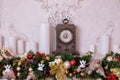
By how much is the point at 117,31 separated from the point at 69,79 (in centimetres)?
76

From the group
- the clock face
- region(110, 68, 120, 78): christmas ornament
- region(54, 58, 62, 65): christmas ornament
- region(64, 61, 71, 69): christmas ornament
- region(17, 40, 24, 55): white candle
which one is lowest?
region(110, 68, 120, 78): christmas ornament

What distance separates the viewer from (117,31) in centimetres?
237

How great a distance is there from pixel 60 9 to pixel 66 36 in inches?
11.3

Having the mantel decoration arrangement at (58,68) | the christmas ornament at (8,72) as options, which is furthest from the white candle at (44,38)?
the christmas ornament at (8,72)

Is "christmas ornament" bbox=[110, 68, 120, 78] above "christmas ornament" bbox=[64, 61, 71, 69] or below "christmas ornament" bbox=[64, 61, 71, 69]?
below

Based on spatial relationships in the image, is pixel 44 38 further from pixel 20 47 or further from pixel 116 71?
pixel 116 71

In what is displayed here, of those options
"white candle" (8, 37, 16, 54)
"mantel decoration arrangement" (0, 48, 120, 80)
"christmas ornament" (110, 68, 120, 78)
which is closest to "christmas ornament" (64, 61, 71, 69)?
"mantel decoration arrangement" (0, 48, 120, 80)

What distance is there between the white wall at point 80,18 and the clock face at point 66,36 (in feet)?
0.49

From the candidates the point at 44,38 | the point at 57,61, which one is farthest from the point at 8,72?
the point at 44,38

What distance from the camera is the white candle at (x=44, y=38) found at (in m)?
2.22

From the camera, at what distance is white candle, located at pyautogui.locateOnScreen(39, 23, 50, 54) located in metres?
2.22

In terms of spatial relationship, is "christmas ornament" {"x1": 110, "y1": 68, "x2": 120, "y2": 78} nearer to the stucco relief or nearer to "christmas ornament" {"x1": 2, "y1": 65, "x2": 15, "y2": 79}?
the stucco relief

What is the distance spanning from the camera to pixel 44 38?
2.23 meters

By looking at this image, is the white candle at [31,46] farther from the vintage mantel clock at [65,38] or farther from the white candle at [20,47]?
the vintage mantel clock at [65,38]
